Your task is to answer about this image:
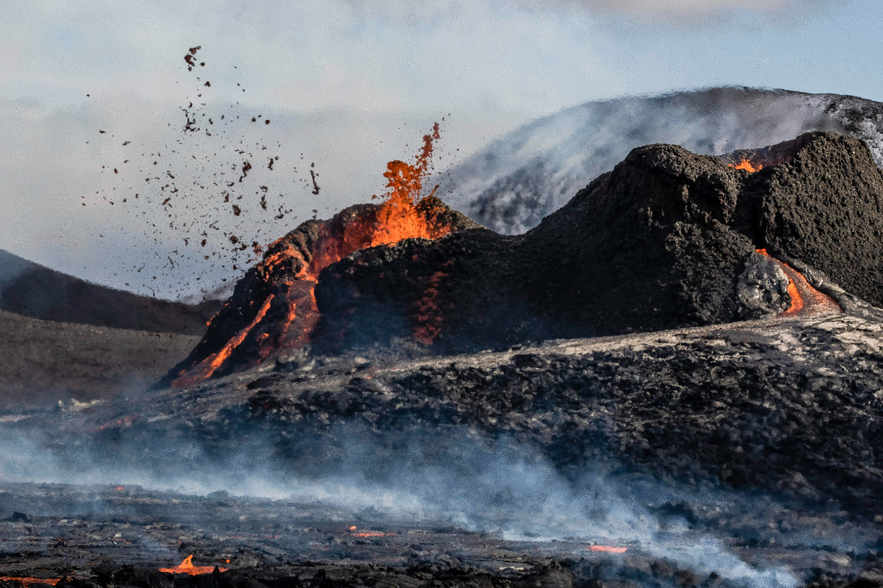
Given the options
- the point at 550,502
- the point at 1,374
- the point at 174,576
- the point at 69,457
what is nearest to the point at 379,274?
the point at 69,457

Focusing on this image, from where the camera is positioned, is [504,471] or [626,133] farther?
[626,133]

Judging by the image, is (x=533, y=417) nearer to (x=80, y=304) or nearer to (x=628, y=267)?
(x=628, y=267)

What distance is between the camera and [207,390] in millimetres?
19516

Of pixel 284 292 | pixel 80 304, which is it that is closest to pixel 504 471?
pixel 284 292

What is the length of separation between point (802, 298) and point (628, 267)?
3.81m

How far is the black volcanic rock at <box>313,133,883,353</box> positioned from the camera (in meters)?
18.7

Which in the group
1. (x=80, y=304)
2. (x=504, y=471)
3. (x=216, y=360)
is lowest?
(x=504, y=471)

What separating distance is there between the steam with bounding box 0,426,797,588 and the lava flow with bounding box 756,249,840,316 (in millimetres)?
7107

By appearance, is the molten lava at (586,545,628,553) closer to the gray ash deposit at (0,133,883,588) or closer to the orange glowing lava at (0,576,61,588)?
the gray ash deposit at (0,133,883,588)

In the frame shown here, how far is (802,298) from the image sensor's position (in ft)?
60.5

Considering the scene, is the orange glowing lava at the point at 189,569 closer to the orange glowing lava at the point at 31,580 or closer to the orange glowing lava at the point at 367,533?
the orange glowing lava at the point at 31,580

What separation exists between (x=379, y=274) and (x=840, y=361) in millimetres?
11819

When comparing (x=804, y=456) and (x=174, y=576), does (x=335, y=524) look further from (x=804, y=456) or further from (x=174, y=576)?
(x=804, y=456)

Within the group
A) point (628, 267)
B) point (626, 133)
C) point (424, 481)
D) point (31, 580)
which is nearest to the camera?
point (31, 580)
